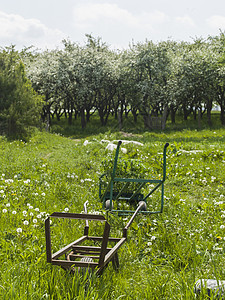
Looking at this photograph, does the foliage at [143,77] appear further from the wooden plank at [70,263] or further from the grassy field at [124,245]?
the wooden plank at [70,263]

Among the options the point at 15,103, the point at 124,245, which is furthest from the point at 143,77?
the point at 124,245

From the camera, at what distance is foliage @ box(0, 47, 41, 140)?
736 inches

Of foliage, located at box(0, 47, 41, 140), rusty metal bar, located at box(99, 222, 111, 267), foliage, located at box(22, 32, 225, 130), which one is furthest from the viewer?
foliage, located at box(22, 32, 225, 130)

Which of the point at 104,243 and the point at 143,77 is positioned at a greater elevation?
the point at 143,77

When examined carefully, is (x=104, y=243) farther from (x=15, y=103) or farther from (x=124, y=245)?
(x=15, y=103)

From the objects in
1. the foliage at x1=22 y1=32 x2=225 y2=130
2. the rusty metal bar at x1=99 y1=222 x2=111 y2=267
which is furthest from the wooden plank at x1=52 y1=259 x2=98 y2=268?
the foliage at x1=22 y1=32 x2=225 y2=130

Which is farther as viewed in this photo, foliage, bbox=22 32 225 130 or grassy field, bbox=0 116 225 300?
foliage, bbox=22 32 225 130

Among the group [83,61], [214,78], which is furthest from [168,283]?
[83,61]

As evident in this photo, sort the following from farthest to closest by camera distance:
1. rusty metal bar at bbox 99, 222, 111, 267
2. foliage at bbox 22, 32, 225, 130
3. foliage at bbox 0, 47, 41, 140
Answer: foliage at bbox 22, 32, 225, 130 < foliage at bbox 0, 47, 41, 140 < rusty metal bar at bbox 99, 222, 111, 267

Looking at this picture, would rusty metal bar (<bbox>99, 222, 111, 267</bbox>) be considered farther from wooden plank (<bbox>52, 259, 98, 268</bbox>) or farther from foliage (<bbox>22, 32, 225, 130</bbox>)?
foliage (<bbox>22, 32, 225, 130</bbox>)

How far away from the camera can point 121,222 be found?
203 inches

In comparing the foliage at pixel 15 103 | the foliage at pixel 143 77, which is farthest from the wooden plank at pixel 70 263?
the foliage at pixel 143 77

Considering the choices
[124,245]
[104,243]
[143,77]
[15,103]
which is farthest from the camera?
[143,77]

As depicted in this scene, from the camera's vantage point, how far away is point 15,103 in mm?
18953
